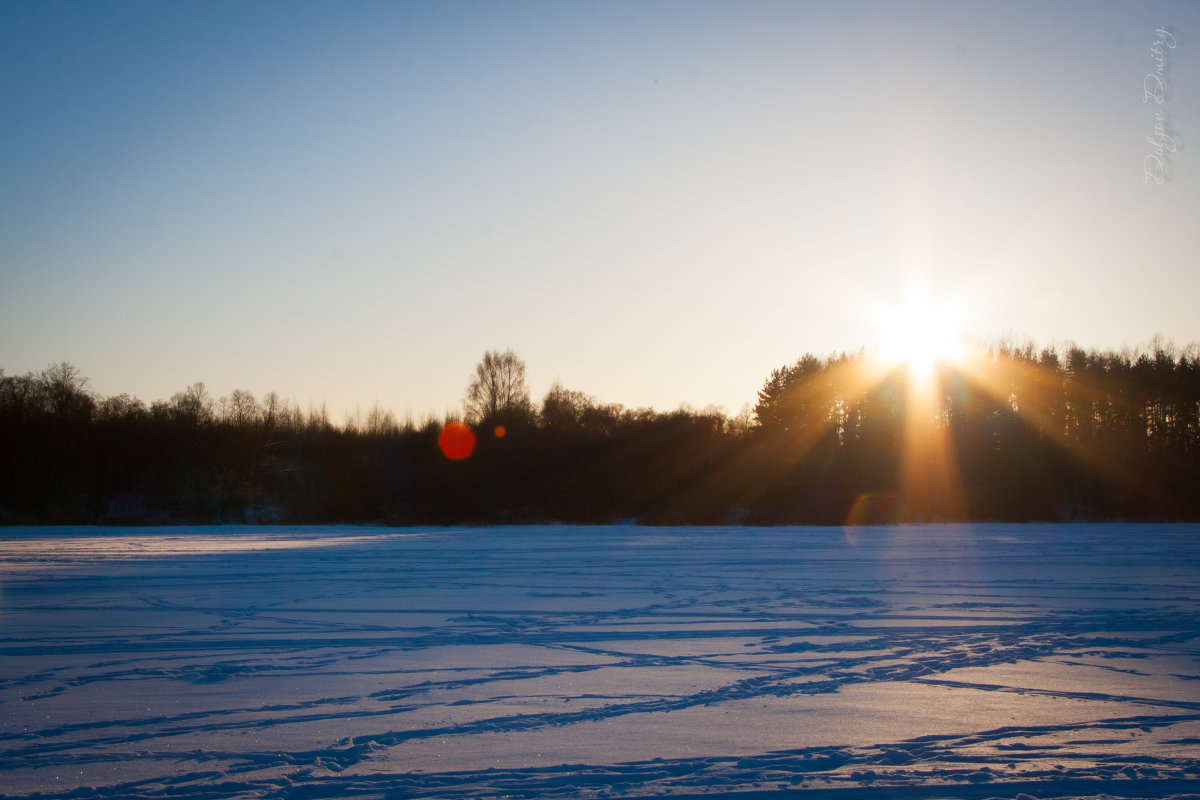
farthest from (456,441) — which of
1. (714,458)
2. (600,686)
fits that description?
(600,686)

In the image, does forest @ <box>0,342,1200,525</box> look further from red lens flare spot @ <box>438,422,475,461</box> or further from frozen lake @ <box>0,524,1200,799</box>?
frozen lake @ <box>0,524,1200,799</box>

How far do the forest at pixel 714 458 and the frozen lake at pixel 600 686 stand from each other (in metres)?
23.2

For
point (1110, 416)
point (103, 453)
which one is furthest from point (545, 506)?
point (1110, 416)

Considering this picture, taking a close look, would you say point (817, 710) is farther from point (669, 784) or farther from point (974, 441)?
point (974, 441)

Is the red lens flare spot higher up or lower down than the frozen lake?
higher up

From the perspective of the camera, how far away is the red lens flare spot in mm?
38625

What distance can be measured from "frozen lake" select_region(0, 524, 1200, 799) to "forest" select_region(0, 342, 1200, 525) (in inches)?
912

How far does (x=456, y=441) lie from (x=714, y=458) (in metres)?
12.6

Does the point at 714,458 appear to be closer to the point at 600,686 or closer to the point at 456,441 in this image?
the point at 456,441

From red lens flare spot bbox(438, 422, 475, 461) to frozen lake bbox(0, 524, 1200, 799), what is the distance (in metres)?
26.7

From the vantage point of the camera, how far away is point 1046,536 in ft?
70.8

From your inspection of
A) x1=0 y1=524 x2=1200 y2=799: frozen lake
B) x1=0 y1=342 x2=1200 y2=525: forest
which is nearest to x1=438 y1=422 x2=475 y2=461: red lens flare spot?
x1=0 y1=342 x2=1200 y2=525: forest

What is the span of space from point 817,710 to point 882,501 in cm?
3105

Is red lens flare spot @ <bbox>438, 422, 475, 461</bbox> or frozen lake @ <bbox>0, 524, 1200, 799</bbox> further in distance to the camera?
red lens flare spot @ <bbox>438, 422, 475, 461</bbox>
